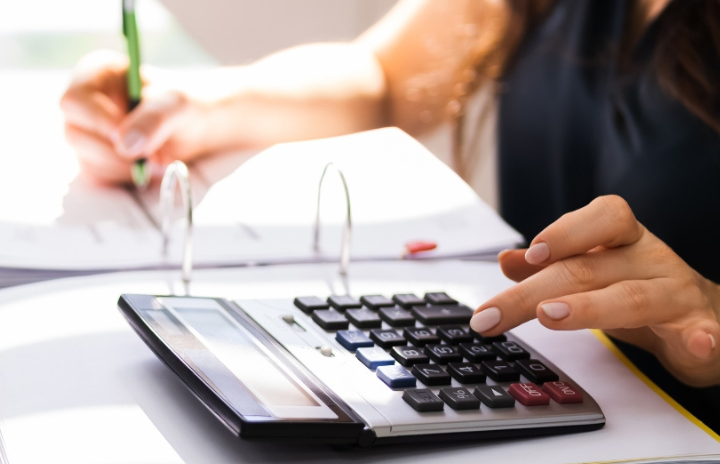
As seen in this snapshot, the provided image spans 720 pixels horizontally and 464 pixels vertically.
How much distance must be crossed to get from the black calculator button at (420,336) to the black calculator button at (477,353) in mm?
16

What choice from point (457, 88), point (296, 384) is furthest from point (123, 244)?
point (457, 88)

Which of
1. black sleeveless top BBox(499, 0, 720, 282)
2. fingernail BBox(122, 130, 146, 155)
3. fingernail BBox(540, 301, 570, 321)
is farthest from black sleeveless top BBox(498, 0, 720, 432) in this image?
fingernail BBox(122, 130, 146, 155)

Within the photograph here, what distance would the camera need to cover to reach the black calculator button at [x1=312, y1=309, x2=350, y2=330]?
0.45 m

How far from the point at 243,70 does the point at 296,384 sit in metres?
0.61

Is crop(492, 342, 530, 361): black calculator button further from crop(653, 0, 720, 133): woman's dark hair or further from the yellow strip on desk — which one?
crop(653, 0, 720, 133): woman's dark hair

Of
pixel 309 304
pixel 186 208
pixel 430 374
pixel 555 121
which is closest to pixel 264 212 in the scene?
pixel 186 208

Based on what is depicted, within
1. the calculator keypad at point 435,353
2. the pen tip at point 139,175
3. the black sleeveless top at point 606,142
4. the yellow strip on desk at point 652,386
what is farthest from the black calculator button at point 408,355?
the pen tip at point 139,175

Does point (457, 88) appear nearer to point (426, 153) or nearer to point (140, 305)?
point (426, 153)

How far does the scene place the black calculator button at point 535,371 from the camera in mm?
404

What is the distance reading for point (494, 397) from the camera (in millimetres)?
367

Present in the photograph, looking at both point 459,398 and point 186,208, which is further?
point 186,208

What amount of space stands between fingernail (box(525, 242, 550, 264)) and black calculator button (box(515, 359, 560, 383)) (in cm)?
7

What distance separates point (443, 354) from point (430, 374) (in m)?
0.03

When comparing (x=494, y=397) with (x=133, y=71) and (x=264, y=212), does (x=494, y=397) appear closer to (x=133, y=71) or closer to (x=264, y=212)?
(x=264, y=212)
